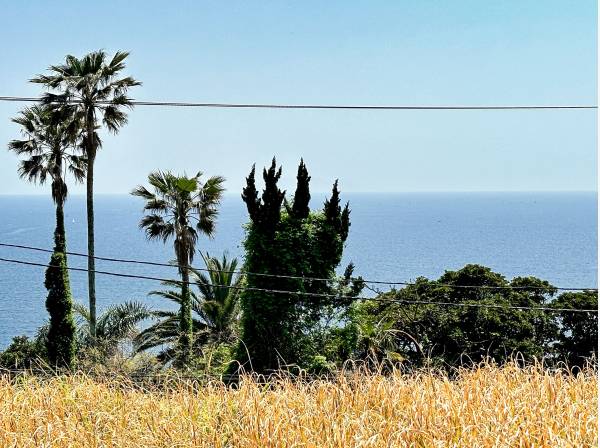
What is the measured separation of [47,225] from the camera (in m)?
157

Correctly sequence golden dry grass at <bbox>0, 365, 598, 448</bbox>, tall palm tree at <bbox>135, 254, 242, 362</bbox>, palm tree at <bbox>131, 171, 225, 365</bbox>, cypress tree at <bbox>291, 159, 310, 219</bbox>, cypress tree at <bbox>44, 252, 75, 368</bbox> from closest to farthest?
golden dry grass at <bbox>0, 365, 598, 448</bbox> < cypress tree at <bbox>291, 159, 310, 219</bbox> < cypress tree at <bbox>44, 252, 75, 368</bbox> < palm tree at <bbox>131, 171, 225, 365</bbox> < tall palm tree at <bbox>135, 254, 242, 362</bbox>

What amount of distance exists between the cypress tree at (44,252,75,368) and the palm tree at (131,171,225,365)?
3047 mm

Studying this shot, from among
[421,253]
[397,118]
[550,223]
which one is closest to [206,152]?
[397,118]

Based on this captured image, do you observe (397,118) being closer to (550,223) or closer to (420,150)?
(420,150)

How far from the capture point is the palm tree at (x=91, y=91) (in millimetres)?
26812

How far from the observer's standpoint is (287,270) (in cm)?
2086

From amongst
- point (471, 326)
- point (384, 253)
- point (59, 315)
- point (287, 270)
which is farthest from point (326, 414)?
point (384, 253)

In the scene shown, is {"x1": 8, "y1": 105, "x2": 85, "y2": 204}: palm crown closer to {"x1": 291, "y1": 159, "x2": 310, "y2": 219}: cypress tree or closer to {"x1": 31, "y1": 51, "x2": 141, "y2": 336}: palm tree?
{"x1": 31, "y1": 51, "x2": 141, "y2": 336}: palm tree

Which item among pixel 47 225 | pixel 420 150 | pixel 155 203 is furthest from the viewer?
pixel 47 225

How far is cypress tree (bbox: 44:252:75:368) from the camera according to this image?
24.7 metres

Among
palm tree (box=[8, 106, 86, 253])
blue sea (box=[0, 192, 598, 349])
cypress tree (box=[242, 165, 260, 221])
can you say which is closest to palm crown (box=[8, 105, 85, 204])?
palm tree (box=[8, 106, 86, 253])

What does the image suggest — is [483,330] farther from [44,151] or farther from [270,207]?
[44,151]

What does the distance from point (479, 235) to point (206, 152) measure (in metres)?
46.7

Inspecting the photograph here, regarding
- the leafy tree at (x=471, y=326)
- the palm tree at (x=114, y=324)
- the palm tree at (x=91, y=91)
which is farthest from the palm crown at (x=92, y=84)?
the leafy tree at (x=471, y=326)
